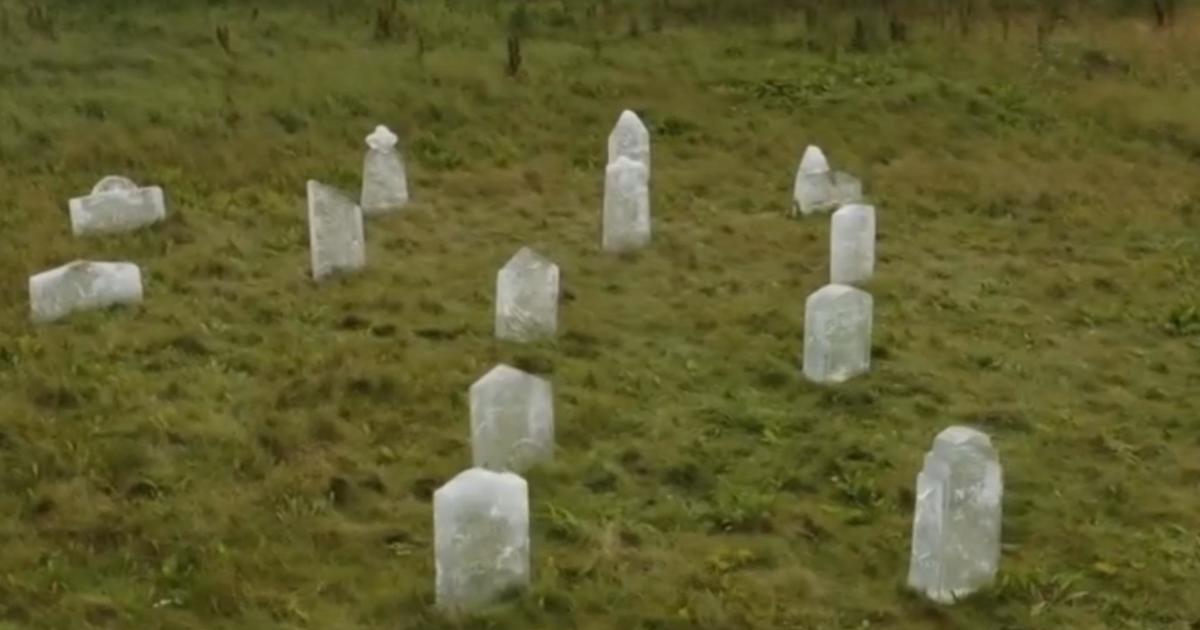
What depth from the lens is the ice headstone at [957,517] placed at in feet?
16.7

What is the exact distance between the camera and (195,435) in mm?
6582

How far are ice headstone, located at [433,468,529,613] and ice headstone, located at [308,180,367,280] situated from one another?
4.29m

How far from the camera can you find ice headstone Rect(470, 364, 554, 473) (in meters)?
6.13

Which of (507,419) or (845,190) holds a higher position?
(507,419)

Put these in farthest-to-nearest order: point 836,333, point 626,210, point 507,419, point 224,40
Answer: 1. point 224,40
2. point 626,210
3. point 836,333
4. point 507,419

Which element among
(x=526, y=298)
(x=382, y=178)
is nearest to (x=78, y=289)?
(x=526, y=298)

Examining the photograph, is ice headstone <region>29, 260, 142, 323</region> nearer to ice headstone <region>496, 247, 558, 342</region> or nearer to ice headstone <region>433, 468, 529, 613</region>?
ice headstone <region>496, 247, 558, 342</region>

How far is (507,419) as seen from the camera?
618 centimetres

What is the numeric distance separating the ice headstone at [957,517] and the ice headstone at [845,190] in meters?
5.93

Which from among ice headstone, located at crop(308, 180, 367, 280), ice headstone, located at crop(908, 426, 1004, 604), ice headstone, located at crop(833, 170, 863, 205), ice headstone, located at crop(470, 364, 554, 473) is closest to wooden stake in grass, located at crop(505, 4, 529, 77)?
ice headstone, located at crop(833, 170, 863, 205)

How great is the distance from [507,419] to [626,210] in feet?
12.8

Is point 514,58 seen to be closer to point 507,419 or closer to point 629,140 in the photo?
point 629,140

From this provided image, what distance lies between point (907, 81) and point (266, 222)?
6.57 metres

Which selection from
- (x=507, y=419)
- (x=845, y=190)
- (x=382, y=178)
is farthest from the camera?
(x=845, y=190)
